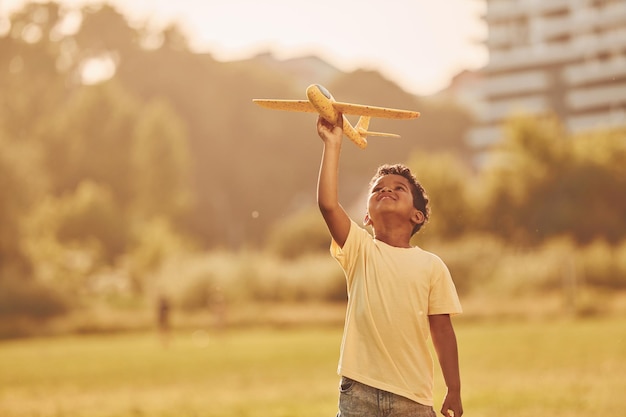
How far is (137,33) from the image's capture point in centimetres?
6588

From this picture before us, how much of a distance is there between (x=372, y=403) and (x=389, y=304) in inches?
14.2

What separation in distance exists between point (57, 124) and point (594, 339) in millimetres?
42034

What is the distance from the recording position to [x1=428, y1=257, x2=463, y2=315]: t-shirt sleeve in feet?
13.3

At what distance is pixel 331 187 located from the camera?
3963 mm

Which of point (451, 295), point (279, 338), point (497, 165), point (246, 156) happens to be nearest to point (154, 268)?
point (497, 165)

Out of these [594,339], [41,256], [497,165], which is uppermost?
[497,165]

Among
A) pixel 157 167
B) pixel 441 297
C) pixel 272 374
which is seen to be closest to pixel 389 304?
pixel 441 297

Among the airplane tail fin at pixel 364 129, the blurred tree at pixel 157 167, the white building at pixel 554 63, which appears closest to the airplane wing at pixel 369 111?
the airplane tail fin at pixel 364 129

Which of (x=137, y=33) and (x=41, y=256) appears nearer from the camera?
(x=41, y=256)

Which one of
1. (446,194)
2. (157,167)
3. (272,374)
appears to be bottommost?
(272,374)

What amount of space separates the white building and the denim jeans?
65.3 metres

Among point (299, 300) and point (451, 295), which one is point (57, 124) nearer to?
point (299, 300)

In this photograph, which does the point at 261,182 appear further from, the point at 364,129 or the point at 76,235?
the point at 364,129

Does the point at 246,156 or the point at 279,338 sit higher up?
the point at 246,156
